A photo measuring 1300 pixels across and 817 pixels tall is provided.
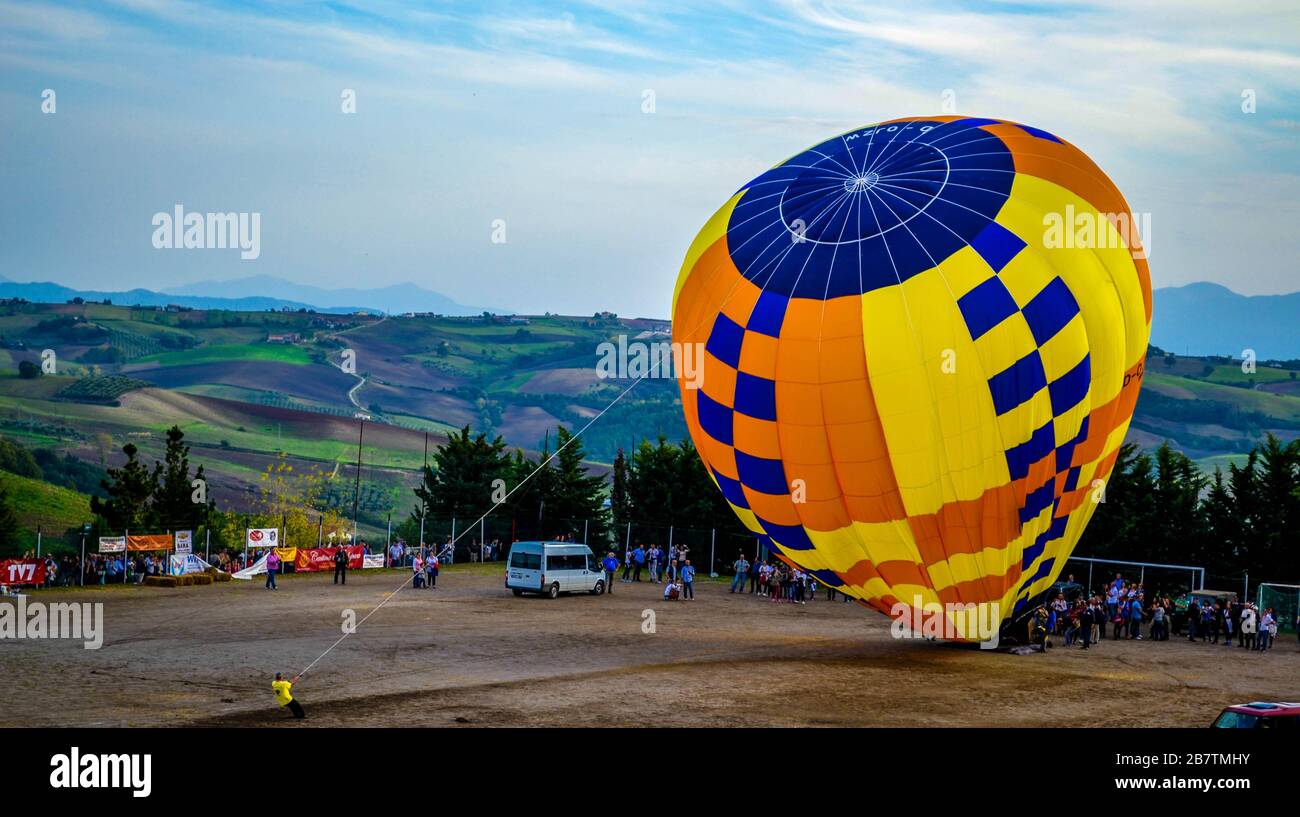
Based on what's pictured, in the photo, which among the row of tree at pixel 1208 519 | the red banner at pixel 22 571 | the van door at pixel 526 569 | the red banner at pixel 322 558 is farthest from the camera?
the red banner at pixel 322 558

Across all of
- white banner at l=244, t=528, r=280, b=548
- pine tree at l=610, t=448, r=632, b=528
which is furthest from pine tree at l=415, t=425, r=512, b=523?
white banner at l=244, t=528, r=280, b=548

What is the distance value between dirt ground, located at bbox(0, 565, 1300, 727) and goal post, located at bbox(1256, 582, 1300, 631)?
1461 mm

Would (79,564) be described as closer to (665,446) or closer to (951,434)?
(665,446)

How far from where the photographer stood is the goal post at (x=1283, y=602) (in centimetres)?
3750

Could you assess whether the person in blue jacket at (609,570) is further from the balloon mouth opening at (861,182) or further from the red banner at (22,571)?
the balloon mouth opening at (861,182)

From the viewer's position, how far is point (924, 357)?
22.7 meters

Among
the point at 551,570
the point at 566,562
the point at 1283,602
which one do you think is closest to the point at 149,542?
the point at 551,570

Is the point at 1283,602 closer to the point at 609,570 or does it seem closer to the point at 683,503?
the point at 609,570

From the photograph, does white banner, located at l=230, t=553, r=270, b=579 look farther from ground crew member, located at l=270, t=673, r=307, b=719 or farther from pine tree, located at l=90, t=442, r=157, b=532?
ground crew member, located at l=270, t=673, r=307, b=719

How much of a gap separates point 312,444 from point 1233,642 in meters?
126

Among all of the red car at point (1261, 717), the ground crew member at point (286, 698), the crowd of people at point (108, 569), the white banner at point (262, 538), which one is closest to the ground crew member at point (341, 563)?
the white banner at point (262, 538)

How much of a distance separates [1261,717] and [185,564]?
113 ft

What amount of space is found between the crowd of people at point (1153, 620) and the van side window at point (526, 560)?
15.2 metres

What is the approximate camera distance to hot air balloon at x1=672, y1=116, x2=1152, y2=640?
22.9m
